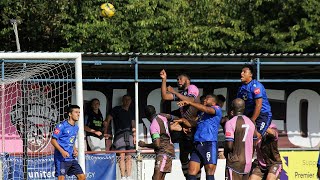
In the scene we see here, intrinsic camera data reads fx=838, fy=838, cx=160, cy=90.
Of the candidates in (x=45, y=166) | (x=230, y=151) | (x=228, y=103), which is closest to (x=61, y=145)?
(x=45, y=166)

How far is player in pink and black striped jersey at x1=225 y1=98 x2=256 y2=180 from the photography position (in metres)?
14.0

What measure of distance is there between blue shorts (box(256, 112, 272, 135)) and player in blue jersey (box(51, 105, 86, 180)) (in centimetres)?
350

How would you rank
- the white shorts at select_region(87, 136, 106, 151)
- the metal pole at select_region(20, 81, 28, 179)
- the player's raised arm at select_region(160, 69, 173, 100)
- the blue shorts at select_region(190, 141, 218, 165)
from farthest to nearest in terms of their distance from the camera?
1. the white shorts at select_region(87, 136, 106, 151)
2. the metal pole at select_region(20, 81, 28, 179)
3. the player's raised arm at select_region(160, 69, 173, 100)
4. the blue shorts at select_region(190, 141, 218, 165)

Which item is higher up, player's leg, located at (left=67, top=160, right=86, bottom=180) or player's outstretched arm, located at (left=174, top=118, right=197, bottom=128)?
player's outstretched arm, located at (left=174, top=118, right=197, bottom=128)

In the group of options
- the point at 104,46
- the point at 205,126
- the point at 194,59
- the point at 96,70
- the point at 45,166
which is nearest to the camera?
the point at 205,126

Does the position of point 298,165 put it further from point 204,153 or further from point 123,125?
point 204,153

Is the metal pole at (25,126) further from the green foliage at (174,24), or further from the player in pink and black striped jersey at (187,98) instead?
the green foliage at (174,24)

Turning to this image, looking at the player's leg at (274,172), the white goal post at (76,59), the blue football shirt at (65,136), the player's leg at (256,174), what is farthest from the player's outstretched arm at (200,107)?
the blue football shirt at (65,136)

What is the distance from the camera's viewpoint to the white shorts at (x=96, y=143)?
21.3 meters

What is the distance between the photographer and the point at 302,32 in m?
27.8

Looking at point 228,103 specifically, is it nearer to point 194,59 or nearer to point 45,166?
point 194,59

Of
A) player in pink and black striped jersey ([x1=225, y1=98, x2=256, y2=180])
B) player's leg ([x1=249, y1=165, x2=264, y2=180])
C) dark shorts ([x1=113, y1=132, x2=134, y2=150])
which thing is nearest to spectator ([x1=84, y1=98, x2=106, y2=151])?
dark shorts ([x1=113, y1=132, x2=134, y2=150])

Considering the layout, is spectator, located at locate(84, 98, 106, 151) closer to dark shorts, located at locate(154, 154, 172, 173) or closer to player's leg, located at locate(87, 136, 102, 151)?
player's leg, located at locate(87, 136, 102, 151)

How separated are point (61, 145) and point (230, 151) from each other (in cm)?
370
